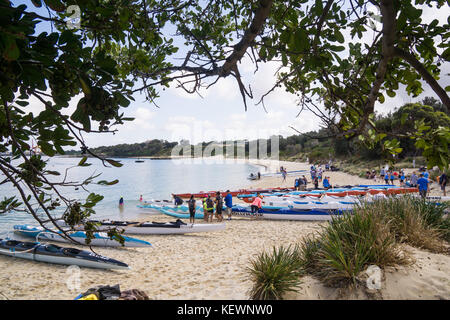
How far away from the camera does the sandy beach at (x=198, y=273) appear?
3971 millimetres

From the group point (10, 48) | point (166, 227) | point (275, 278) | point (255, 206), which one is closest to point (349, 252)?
point (275, 278)

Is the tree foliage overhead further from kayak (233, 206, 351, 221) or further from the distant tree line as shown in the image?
kayak (233, 206, 351, 221)

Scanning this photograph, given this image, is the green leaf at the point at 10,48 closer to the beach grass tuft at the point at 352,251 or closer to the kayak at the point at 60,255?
the beach grass tuft at the point at 352,251

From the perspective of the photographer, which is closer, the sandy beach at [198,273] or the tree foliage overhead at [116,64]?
the tree foliage overhead at [116,64]

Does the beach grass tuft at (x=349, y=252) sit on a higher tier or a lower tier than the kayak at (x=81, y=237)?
higher

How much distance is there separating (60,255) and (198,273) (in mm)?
4936

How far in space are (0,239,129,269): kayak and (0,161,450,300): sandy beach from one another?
19cm

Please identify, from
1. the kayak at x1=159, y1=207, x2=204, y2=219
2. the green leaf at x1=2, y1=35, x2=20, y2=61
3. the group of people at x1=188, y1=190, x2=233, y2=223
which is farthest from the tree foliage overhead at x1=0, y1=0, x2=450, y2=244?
Answer: the kayak at x1=159, y1=207, x2=204, y2=219

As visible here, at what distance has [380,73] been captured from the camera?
2.14m

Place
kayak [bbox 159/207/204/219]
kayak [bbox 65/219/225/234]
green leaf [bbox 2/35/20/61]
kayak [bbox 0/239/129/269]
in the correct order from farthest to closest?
kayak [bbox 159/207/204/219] < kayak [bbox 65/219/225/234] < kayak [bbox 0/239/129/269] < green leaf [bbox 2/35/20/61]

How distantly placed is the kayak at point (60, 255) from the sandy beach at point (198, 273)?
0.62 feet

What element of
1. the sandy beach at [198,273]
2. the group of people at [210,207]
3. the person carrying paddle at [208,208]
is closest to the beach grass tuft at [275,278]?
the sandy beach at [198,273]

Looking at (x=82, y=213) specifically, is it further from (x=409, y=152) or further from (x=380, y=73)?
(x=409, y=152)

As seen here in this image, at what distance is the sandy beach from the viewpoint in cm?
397
